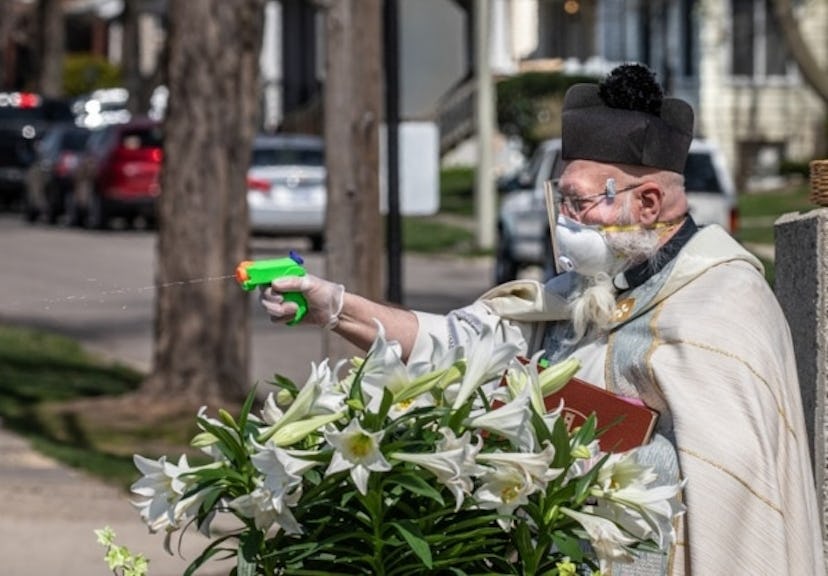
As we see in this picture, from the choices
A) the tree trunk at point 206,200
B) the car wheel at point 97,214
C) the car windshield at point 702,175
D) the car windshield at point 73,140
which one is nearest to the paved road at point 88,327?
the car wheel at point 97,214

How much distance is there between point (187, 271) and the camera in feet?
41.4

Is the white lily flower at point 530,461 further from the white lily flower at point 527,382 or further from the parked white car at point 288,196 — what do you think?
the parked white car at point 288,196

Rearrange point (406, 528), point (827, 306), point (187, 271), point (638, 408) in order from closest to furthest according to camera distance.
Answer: point (406, 528), point (638, 408), point (827, 306), point (187, 271)

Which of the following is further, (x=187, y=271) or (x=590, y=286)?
(x=187, y=271)

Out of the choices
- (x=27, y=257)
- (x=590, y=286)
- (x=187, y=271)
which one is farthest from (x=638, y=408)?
(x=27, y=257)

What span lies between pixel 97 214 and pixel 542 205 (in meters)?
12.7

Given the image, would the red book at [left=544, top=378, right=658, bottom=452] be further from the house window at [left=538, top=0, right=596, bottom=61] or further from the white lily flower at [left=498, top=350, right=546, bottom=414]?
the house window at [left=538, top=0, right=596, bottom=61]

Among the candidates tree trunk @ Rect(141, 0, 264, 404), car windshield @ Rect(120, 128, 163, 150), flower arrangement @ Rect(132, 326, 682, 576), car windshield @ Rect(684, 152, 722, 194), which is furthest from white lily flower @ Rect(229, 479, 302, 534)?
car windshield @ Rect(120, 128, 163, 150)

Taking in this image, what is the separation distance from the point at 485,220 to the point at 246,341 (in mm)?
14416

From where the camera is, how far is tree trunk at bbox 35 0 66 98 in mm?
47938

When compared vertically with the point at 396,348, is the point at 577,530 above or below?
below

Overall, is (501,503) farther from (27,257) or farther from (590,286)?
(27,257)

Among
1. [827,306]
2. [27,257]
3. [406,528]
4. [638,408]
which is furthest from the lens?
[27,257]

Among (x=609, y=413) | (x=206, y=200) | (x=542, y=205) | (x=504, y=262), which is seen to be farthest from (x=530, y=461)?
(x=504, y=262)
